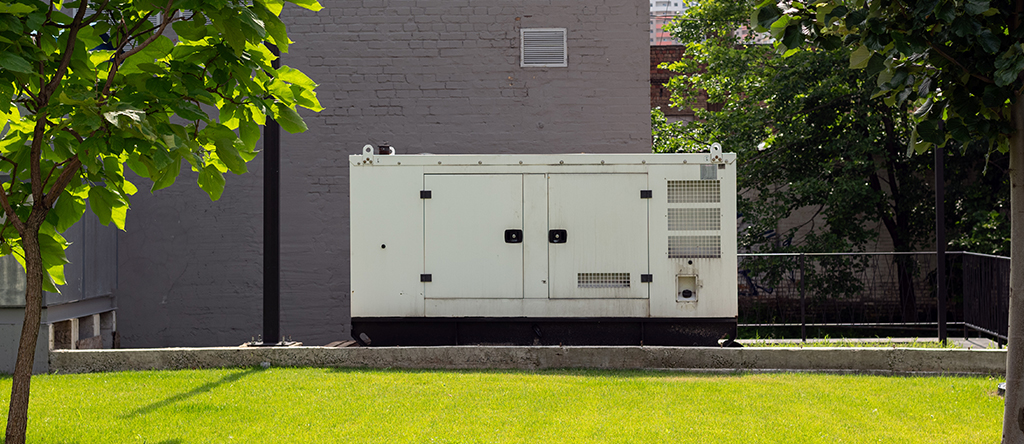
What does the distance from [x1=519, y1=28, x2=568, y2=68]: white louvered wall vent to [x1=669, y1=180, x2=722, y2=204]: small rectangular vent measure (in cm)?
369

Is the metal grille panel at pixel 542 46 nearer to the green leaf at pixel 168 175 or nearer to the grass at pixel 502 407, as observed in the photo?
the grass at pixel 502 407

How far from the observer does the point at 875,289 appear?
12.9 metres

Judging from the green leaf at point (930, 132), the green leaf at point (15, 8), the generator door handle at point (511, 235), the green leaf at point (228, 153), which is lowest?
the generator door handle at point (511, 235)

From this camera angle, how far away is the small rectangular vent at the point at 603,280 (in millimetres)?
8133

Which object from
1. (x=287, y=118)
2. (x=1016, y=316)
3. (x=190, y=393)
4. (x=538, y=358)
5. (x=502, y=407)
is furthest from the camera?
(x=538, y=358)

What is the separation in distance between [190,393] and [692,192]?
5047mm

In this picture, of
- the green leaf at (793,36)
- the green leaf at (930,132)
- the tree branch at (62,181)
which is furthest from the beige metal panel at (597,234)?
the tree branch at (62,181)

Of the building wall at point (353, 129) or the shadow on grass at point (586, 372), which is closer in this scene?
the shadow on grass at point (586, 372)

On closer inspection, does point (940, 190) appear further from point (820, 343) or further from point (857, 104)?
point (857, 104)

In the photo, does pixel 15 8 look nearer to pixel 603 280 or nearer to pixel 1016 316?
pixel 1016 316

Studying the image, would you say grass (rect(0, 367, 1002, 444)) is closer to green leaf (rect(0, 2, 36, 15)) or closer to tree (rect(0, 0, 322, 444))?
tree (rect(0, 0, 322, 444))

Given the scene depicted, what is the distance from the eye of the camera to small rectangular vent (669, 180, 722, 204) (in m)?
8.09

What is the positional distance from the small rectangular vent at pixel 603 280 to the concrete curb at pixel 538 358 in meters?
0.86

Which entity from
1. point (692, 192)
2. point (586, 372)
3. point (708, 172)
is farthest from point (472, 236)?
point (708, 172)
